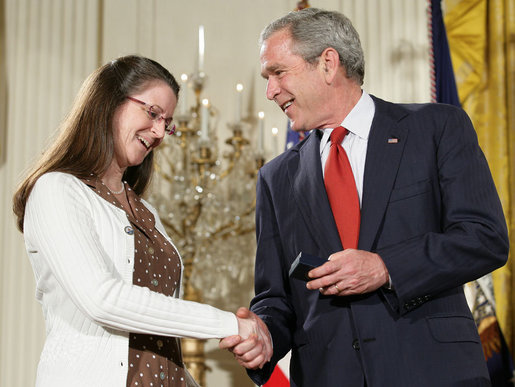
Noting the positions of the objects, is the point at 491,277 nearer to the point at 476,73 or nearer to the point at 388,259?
the point at 476,73

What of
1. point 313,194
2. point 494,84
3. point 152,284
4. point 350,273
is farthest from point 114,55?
point 350,273

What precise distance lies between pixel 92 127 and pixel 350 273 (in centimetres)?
86

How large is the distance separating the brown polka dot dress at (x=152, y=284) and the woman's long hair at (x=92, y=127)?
0.08 m

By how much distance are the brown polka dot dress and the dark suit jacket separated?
31cm

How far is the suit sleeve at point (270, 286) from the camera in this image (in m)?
2.11

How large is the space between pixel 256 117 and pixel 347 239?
304cm

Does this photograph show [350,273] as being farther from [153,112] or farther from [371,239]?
[153,112]

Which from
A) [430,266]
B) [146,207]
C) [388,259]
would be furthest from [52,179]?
[430,266]

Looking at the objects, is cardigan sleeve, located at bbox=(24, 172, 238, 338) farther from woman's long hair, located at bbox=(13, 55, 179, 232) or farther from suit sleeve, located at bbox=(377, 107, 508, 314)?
suit sleeve, located at bbox=(377, 107, 508, 314)

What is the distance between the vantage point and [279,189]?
229 cm

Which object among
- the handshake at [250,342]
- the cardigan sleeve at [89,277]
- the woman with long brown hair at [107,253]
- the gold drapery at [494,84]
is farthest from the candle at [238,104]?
the cardigan sleeve at [89,277]

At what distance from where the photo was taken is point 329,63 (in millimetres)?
2324

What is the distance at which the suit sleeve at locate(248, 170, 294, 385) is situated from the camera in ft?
6.92

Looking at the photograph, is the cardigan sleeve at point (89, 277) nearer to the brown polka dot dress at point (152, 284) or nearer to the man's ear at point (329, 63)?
the brown polka dot dress at point (152, 284)
